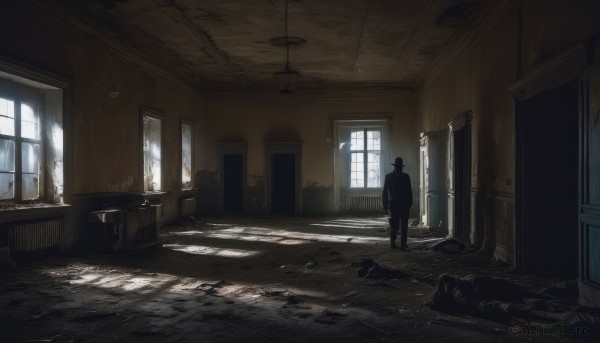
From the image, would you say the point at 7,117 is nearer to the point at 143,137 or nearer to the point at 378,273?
the point at 143,137

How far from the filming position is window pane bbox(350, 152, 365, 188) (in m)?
15.2

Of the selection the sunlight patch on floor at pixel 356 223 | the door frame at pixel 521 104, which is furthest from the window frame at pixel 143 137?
the door frame at pixel 521 104

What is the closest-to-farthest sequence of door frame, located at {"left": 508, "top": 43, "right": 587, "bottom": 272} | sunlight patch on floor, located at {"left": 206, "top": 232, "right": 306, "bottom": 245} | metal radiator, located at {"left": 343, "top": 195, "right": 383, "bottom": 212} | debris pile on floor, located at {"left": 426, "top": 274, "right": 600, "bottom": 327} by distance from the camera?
debris pile on floor, located at {"left": 426, "top": 274, "right": 600, "bottom": 327} < door frame, located at {"left": 508, "top": 43, "right": 587, "bottom": 272} < sunlight patch on floor, located at {"left": 206, "top": 232, "right": 306, "bottom": 245} < metal radiator, located at {"left": 343, "top": 195, "right": 383, "bottom": 212}

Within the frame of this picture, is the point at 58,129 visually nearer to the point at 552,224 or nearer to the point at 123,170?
the point at 123,170

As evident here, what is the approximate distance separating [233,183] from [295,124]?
2.75 meters

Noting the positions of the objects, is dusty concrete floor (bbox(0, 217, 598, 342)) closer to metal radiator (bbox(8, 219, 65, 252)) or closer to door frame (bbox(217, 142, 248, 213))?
metal radiator (bbox(8, 219, 65, 252))

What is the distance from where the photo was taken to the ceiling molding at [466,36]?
22.9 ft

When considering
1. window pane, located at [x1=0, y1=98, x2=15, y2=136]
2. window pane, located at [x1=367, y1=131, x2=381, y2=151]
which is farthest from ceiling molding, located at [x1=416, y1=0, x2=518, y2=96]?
window pane, located at [x1=0, y1=98, x2=15, y2=136]

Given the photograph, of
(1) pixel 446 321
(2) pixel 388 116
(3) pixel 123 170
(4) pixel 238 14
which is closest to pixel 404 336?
(1) pixel 446 321

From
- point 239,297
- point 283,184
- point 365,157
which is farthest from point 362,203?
point 239,297

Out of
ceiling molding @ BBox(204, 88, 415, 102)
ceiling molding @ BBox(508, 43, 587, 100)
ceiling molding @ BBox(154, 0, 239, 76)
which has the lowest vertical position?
ceiling molding @ BBox(508, 43, 587, 100)

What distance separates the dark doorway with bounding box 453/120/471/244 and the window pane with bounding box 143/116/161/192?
671cm

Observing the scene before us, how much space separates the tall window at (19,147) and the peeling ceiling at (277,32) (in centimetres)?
164

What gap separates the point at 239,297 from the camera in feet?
16.1
